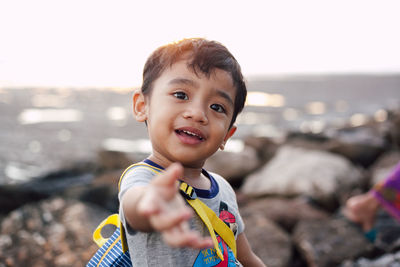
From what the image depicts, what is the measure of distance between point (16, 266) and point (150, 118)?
1871mm

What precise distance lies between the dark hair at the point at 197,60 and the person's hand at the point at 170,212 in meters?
0.68

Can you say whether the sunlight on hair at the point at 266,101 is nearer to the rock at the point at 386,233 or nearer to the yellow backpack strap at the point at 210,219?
the rock at the point at 386,233

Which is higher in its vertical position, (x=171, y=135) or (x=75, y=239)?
(x=171, y=135)

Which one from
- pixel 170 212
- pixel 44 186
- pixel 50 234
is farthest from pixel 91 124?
pixel 170 212

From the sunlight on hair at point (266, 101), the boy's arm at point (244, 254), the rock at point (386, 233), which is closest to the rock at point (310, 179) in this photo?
the rock at point (386, 233)

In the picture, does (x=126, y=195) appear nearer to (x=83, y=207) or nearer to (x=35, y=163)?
(x=83, y=207)

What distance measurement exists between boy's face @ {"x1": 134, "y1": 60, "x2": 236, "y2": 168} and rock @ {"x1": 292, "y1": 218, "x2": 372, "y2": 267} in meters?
1.93

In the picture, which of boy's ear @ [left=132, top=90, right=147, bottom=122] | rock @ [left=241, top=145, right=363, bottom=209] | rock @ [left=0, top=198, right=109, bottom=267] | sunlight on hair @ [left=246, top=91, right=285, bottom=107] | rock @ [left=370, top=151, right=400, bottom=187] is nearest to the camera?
boy's ear @ [left=132, top=90, right=147, bottom=122]

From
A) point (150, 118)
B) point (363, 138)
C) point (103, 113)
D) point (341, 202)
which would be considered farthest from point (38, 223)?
point (103, 113)

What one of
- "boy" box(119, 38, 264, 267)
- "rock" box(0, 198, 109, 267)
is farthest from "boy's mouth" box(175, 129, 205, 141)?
"rock" box(0, 198, 109, 267)

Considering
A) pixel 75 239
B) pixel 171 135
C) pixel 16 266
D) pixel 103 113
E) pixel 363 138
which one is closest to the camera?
pixel 171 135

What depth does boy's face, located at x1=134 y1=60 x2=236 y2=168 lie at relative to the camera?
149cm

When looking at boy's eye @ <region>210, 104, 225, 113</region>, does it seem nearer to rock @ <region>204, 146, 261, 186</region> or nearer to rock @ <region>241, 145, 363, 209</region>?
rock @ <region>241, 145, 363, 209</region>

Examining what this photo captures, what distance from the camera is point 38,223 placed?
3254 mm
